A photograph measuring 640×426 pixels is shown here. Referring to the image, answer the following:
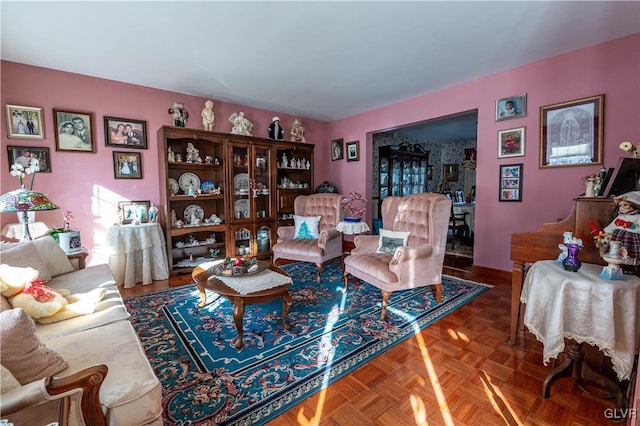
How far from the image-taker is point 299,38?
8.11 ft

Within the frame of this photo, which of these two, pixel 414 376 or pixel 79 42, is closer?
pixel 414 376

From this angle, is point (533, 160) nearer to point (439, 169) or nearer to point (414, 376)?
point (414, 376)

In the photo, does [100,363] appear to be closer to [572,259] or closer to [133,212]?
[572,259]

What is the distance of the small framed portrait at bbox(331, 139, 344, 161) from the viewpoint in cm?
529

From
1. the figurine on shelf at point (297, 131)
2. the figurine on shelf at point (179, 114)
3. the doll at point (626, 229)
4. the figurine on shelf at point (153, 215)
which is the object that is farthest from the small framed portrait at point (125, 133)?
the doll at point (626, 229)

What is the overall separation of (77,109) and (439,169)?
7.63 m

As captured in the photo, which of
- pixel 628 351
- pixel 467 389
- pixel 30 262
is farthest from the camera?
pixel 30 262

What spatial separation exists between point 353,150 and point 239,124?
80.7 inches

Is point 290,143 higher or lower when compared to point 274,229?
higher

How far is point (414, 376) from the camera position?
1675mm

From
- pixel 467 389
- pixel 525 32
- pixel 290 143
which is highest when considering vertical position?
pixel 525 32

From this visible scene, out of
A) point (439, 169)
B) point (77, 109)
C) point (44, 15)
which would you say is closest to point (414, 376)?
point (44, 15)

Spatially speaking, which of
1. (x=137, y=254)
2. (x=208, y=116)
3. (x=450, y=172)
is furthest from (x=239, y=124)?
(x=450, y=172)

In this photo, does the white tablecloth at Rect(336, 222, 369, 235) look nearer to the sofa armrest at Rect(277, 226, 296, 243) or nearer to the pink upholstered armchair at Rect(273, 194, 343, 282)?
the pink upholstered armchair at Rect(273, 194, 343, 282)
